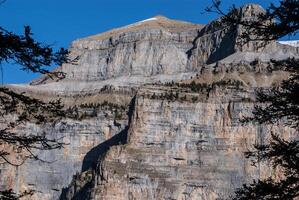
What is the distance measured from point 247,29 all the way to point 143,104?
5111 inches

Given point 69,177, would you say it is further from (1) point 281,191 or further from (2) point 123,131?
(1) point 281,191

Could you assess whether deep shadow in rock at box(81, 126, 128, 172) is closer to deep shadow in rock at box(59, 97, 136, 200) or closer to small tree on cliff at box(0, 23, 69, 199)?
deep shadow in rock at box(59, 97, 136, 200)

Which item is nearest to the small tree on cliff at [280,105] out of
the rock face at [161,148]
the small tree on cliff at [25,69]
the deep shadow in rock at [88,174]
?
the small tree on cliff at [25,69]

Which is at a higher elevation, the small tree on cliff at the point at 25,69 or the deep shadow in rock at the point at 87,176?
the small tree on cliff at the point at 25,69

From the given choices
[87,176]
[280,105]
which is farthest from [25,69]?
[87,176]

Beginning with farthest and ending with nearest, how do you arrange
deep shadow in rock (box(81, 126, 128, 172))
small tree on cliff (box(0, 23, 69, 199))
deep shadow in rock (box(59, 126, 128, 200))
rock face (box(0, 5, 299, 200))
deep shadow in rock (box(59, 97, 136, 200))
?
deep shadow in rock (box(81, 126, 128, 172)) < deep shadow in rock (box(59, 126, 128, 200)) < deep shadow in rock (box(59, 97, 136, 200)) < rock face (box(0, 5, 299, 200)) < small tree on cliff (box(0, 23, 69, 199))

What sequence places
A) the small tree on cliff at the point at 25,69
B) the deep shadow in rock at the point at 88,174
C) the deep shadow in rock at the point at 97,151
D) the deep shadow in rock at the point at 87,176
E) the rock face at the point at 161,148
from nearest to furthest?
the small tree on cliff at the point at 25,69, the rock face at the point at 161,148, the deep shadow in rock at the point at 88,174, the deep shadow in rock at the point at 87,176, the deep shadow in rock at the point at 97,151

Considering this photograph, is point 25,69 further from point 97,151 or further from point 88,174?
point 97,151

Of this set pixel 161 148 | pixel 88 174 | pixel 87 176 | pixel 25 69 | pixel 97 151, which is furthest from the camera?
pixel 97 151

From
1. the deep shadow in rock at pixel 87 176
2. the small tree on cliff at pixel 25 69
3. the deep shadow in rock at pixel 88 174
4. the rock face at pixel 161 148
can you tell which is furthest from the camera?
the deep shadow in rock at pixel 87 176

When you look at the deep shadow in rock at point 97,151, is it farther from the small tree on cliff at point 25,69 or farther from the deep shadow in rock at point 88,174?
the small tree on cliff at point 25,69

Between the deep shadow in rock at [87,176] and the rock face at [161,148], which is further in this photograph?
the deep shadow in rock at [87,176]

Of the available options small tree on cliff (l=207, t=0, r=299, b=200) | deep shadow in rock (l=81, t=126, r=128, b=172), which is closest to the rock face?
deep shadow in rock (l=81, t=126, r=128, b=172)

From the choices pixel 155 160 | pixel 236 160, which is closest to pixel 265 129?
pixel 236 160
